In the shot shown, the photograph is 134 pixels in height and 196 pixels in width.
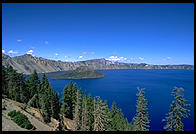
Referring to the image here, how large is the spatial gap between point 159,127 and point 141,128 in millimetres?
50479

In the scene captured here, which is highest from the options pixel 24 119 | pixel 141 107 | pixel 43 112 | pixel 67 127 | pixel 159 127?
pixel 141 107

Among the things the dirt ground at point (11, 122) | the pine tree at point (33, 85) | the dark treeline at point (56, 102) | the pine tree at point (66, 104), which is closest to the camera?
the dirt ground at point (11, 122)

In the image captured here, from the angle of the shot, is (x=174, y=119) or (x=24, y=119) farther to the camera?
(x=24, y=119)

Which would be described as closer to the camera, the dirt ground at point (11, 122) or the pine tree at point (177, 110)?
the pine tree at point (177, 110)

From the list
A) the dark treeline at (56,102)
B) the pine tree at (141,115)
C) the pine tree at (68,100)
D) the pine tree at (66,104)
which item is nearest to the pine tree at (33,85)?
the dark treeline at (56,102)

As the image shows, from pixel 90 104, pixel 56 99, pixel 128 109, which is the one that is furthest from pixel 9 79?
pixel 128 109

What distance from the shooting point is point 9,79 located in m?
50.5

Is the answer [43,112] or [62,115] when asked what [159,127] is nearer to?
[62,115]

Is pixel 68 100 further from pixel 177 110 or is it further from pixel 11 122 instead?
pixel 177 110

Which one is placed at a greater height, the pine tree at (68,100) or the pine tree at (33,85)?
the pine tree at (33,85)

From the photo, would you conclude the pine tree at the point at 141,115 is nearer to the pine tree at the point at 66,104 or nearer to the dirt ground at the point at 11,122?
the dirt ground at the point at 11,122

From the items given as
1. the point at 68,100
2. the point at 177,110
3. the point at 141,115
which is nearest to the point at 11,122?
the point at 141,115

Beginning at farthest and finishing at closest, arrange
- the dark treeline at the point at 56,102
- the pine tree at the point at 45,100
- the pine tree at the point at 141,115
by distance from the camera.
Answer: the pine tree at the point at 45,100 → the dark treeline at the point at 56,102 → the pine tree at the point at 141,115

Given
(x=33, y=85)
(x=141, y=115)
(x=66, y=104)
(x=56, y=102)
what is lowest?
(x=66, y=104)
